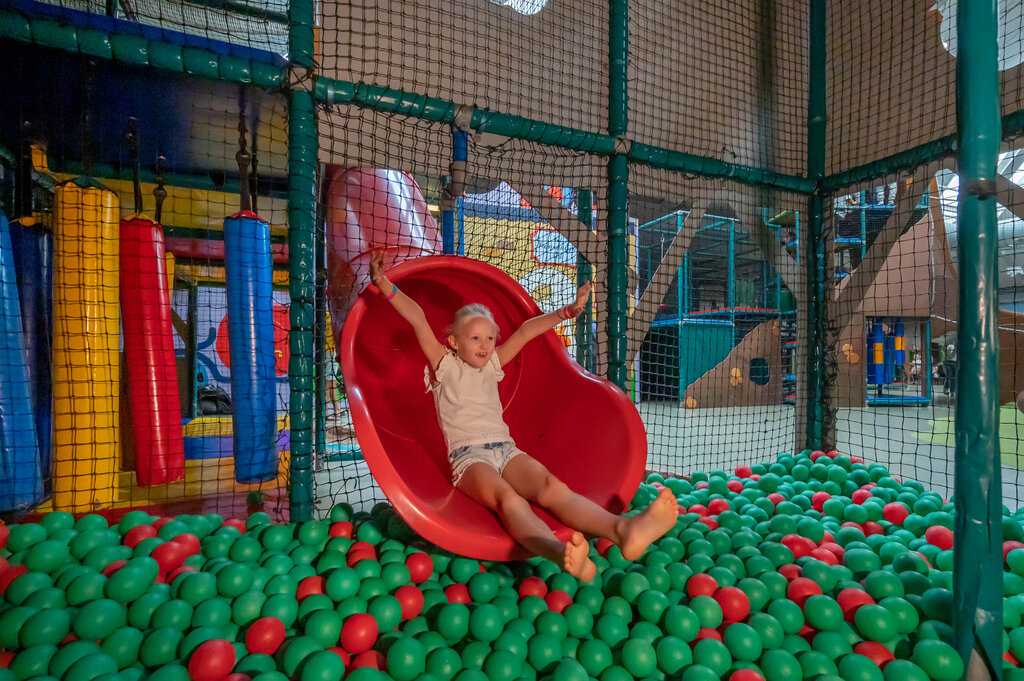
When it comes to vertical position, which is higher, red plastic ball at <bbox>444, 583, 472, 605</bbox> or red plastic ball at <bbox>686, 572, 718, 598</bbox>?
red plastic ball at <bbox>686, 572, 718, 598</bbox>

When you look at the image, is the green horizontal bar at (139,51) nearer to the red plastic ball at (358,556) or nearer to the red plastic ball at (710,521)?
the red plastic ball at (358,556)

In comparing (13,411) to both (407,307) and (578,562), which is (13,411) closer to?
(407,307)

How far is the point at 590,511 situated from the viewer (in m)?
1.42

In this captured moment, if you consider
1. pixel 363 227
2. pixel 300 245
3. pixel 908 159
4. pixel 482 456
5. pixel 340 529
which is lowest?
pixel 340 529

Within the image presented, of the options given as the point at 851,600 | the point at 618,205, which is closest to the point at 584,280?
the point at 618,205

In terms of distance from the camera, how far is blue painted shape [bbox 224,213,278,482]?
251 cm

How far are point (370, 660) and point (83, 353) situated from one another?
195 cm

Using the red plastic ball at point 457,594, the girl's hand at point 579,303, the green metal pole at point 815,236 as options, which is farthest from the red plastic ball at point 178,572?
the green metal pole at point 815,236

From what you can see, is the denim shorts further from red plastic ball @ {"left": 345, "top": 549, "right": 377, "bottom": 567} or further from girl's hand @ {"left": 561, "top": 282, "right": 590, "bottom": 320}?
girl's hand @ {"left": 561, "top": 282, "right": 590, "bottom": 320}

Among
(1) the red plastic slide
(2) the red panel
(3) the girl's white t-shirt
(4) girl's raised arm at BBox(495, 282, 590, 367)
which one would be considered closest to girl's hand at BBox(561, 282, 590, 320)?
(4) girl's raised arm at BBox(495, 282, 590, 367)

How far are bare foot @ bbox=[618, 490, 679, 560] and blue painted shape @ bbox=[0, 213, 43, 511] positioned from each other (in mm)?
2415

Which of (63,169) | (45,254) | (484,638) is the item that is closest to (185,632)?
(484,638)

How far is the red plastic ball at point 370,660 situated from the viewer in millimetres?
1178

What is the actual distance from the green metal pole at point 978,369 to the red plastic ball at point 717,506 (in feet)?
3.05
